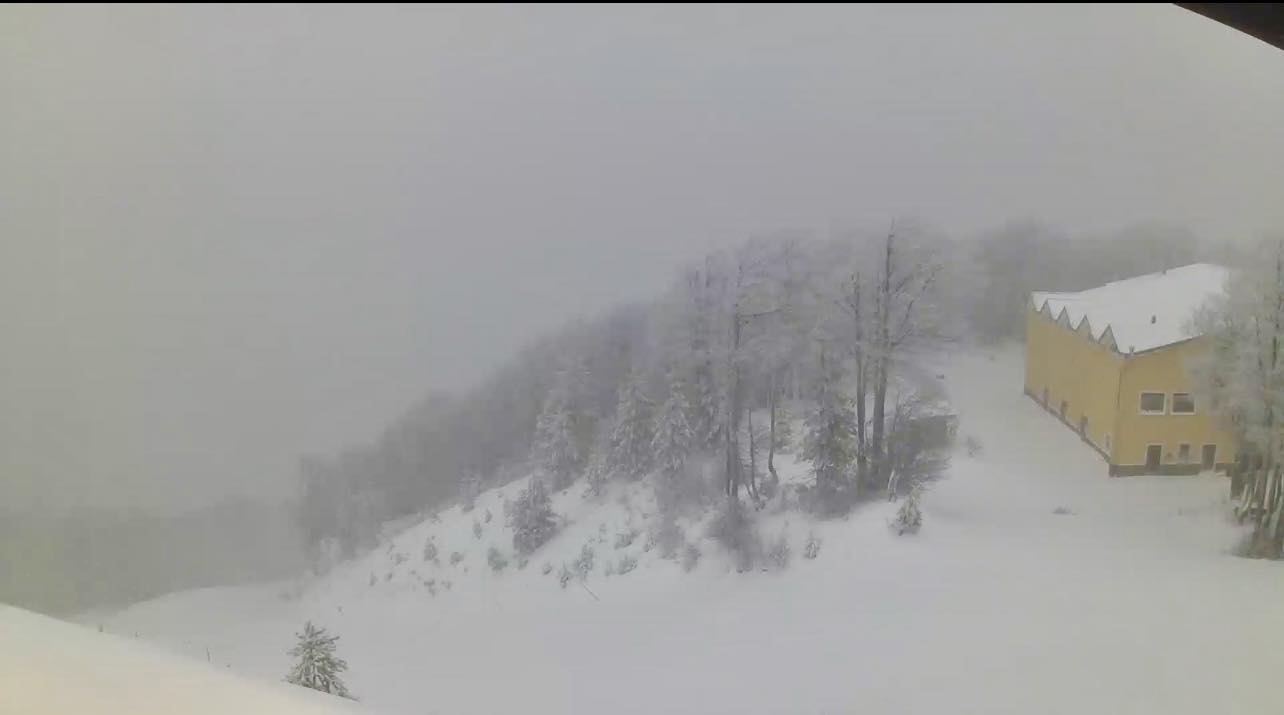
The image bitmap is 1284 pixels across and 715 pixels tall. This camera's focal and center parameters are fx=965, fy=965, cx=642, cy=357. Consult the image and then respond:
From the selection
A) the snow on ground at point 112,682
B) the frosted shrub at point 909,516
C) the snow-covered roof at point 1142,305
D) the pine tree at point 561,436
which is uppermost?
the snow-covered roof at point 1142,305

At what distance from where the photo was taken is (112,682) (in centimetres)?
222

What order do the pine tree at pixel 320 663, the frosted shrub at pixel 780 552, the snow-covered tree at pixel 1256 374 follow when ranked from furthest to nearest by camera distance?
the pine tree at pixel 320 663, the frosted shrub at pixel 780 552, the snow-covered tree at pixel 1256 374

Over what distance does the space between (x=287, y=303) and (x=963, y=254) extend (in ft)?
4.58

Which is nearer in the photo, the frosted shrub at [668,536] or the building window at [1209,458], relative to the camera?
the building window at [1209,458]

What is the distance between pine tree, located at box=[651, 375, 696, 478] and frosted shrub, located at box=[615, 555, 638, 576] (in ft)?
0.61

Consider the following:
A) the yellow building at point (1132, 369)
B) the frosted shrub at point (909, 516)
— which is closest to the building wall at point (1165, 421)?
the yellow building at point (1132, 369)

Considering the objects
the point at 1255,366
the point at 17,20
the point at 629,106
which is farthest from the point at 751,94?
the point at 17,20

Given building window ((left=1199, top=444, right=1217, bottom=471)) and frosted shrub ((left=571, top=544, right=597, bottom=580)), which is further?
frosted shrub ((left=571, top=544, right=597, bottom=580))

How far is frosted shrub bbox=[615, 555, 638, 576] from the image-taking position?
1909 mm

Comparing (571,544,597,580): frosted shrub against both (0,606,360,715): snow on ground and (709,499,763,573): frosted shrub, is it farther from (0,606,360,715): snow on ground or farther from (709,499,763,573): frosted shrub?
(0,606,360,715): snow on ground

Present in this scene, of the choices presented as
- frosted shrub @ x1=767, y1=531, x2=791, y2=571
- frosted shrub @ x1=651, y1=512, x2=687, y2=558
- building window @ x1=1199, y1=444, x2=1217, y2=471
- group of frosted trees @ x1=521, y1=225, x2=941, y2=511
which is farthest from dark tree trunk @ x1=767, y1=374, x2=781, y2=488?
building window @ x1=1199, y1=444, x2=1217, y2=471

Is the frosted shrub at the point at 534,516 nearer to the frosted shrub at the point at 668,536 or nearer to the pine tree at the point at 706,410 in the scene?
the frosted shrub at the point at 668,536

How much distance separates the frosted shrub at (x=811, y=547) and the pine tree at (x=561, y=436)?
471 mm

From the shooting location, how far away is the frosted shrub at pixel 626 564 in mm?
1909
